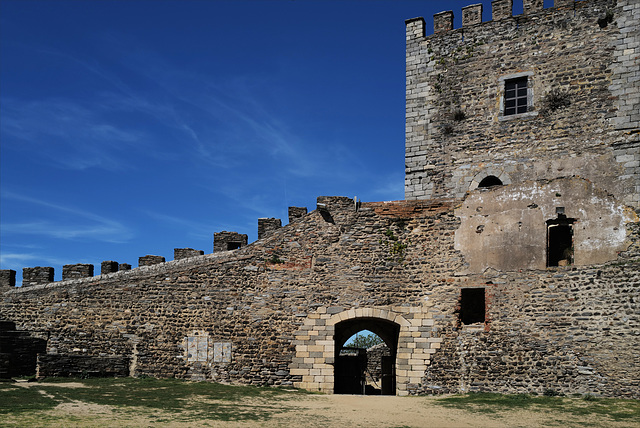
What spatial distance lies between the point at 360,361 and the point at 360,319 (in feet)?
17.6

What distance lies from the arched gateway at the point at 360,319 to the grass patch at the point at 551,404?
4.57ft

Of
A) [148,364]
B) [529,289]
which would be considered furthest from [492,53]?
[148,364]

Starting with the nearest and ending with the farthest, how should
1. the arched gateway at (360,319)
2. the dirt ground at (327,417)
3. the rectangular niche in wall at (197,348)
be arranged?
the dirt ground at (327,417) < the arched gateway at (360,319) < the rectangular niche in wall at (197,348)

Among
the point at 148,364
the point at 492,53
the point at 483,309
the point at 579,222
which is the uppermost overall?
the point at 492,53

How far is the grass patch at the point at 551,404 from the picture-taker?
12.9m

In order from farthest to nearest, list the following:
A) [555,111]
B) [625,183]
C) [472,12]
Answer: [472,12]
[555,111]
[625,183]

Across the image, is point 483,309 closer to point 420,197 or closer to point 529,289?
point 529,289

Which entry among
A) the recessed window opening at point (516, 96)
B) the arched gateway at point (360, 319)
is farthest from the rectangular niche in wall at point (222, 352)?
the recessed window opening at point (516, 96)

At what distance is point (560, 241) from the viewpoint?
16.3 metres

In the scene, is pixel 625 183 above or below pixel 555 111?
below

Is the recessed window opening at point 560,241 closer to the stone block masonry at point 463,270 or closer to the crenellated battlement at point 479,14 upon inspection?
the stone block masonry at point 463,270

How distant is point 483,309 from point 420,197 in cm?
414

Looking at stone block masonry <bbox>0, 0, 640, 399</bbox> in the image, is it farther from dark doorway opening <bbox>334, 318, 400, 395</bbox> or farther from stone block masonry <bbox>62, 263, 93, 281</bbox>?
stone block masonry <bbox>62, 263, 93, 281</bbox>

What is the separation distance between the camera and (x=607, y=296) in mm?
15109
